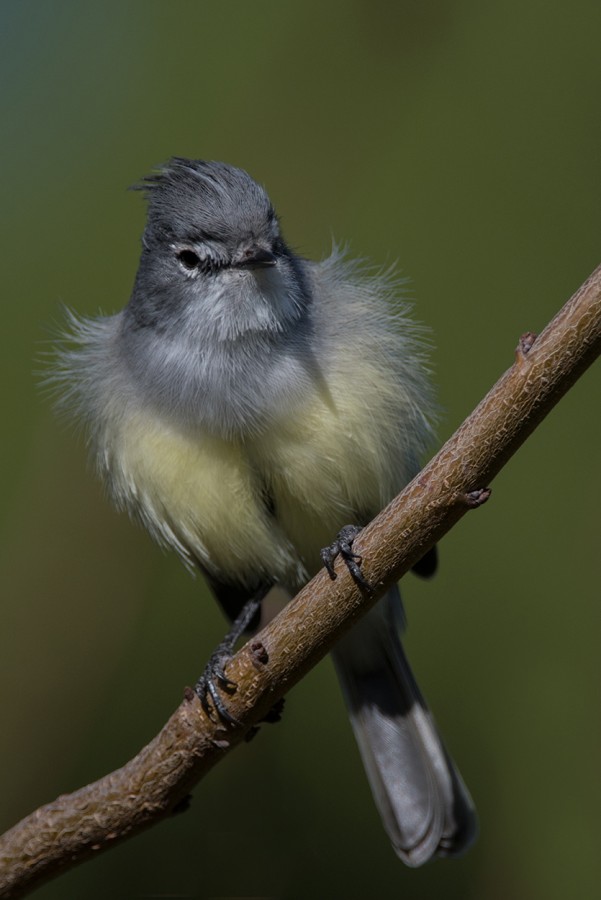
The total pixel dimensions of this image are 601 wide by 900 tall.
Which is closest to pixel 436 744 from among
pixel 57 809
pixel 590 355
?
pixel 57 809

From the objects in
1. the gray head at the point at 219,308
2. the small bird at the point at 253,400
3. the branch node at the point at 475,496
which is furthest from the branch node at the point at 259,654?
the gray head at the point at 219,308

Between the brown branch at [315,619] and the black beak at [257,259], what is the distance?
3.30 ft

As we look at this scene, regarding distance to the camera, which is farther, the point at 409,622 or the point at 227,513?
the point at 409,622

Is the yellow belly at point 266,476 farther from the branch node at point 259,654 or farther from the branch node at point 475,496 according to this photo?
the branch node at point 475,496

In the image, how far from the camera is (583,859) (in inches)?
143

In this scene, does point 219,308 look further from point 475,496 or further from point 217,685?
point 475,496

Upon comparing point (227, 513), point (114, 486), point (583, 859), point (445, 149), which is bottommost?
point (583, 859)

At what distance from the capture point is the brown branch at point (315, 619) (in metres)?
2.32

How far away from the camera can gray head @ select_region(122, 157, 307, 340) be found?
3.37 m

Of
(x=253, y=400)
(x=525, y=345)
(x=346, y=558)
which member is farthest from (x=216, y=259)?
(x=525, y=345)

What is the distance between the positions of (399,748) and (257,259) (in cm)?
194

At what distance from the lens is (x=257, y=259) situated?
128 inches

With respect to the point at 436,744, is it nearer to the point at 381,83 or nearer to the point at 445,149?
the point at 445,149

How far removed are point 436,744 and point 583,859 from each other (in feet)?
2.12
